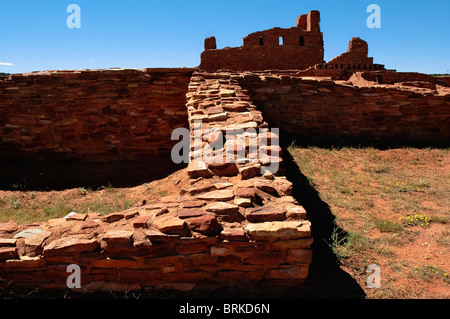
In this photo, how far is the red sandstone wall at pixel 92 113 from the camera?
6992 mm

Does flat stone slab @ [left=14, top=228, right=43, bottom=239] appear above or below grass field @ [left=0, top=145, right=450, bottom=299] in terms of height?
above

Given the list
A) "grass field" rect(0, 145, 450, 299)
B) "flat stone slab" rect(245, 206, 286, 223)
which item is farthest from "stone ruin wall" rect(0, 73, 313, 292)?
"grass field" rect(0, 145, 450, 299)

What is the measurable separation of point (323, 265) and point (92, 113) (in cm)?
623

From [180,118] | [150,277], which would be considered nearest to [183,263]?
[150,277]

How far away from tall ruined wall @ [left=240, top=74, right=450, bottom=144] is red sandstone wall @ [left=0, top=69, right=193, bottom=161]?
6.68ft

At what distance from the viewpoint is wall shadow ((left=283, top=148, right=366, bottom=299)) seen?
2.70 metres

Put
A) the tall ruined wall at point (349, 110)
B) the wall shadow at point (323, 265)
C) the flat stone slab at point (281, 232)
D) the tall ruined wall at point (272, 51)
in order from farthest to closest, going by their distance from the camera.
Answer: the tall ruined wall at point (272, 51) < the tall ruined wall at point (349, 110) < the wall shadow at point (323, 265) < the flat stone slab at point (281, 232)

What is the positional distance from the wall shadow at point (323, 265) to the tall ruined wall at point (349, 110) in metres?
2.87

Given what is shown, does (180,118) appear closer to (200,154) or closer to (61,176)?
(61,176)

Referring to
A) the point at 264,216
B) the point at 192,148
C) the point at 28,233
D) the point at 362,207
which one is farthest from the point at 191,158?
the point at 362,207

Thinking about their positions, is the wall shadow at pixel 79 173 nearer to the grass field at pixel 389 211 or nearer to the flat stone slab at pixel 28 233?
the grass field at pixel 389 211

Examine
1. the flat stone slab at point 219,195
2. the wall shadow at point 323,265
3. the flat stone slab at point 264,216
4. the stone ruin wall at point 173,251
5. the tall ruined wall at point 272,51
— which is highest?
the tall ruined wall at point 272,51

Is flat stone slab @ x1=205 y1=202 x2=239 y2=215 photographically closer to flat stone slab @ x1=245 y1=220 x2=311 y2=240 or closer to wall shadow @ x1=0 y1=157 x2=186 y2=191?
flat stone slab @ x1=245 y1=220 x2=311 y2=240

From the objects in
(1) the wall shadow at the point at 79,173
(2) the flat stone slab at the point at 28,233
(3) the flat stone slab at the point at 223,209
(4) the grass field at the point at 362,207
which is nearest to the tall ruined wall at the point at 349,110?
(4) the grass field at the point at 362,207
